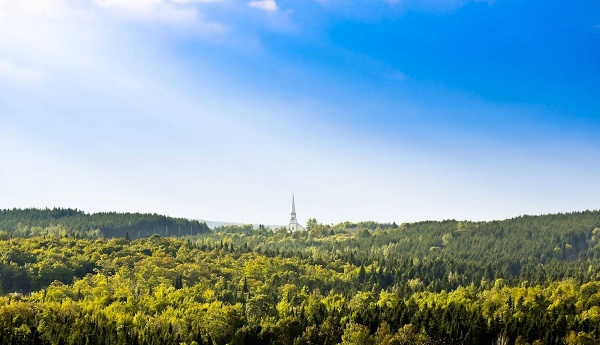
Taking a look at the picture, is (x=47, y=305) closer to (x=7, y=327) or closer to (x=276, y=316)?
(x=7, y=327)

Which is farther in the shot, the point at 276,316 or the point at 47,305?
the point at 276,316

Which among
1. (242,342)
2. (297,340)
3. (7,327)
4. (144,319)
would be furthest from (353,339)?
(7,327)

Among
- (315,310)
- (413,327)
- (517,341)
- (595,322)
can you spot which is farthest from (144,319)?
(595,322)

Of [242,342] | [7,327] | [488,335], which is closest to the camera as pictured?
[7,327]

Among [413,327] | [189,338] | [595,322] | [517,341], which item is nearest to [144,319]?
[189,338]

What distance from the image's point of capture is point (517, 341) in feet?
550

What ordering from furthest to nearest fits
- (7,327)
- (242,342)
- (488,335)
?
(488,335), (242,342), (7,327)

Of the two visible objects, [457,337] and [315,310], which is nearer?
[457,337]

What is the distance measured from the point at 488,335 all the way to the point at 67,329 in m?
111

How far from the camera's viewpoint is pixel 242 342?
170 metres

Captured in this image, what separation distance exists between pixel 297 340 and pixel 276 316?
31262 millimetres

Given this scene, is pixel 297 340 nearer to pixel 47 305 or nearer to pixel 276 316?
pixel 276 316

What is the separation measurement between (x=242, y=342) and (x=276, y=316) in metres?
27.4

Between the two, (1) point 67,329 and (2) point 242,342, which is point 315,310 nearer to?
(2) point 242,342
